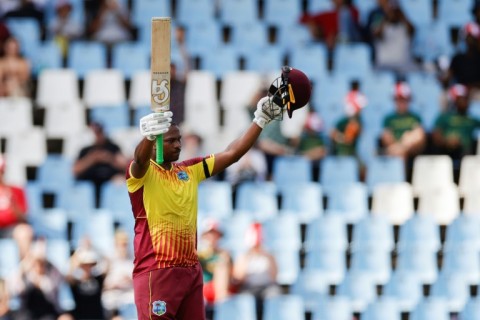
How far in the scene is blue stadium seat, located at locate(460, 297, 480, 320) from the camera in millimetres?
12031

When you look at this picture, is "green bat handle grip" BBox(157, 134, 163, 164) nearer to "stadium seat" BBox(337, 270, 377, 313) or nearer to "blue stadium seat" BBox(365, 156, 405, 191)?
"stadium seat" BBox(337, 270, 377, 313)

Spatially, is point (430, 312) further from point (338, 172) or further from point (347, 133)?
point (347, 133)

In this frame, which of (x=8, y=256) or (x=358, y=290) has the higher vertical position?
(x=8, y=256)

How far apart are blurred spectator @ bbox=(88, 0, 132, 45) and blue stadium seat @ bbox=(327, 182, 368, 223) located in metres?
3.62

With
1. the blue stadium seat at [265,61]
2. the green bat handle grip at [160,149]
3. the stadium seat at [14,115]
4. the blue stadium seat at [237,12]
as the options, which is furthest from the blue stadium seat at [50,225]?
the green bat handle grip at [160,149]

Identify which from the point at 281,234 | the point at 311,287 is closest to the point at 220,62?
the point at 281,234

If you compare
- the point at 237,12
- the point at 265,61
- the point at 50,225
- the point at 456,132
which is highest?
the point at 237,12

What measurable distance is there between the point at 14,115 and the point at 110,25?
192cm

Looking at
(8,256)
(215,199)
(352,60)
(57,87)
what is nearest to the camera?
(8,256)

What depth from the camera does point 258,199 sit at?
13.1 meters

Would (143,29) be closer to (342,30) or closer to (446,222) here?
(342,30)

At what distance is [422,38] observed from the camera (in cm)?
1567

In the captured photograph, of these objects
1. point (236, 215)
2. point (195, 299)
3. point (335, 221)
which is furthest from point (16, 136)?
point (195, 299)

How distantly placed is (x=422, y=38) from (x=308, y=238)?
393 centimetres
